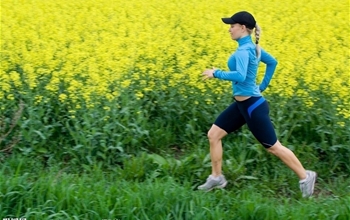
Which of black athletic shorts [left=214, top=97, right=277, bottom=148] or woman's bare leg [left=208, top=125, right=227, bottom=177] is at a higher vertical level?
black athletic shorts [left=214, top=97, right=277, bottom=148]

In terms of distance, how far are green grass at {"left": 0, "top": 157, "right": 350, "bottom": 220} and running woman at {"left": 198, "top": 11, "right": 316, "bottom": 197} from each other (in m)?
0.22

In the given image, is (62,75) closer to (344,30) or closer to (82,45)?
(82,45)

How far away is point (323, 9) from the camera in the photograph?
873cm

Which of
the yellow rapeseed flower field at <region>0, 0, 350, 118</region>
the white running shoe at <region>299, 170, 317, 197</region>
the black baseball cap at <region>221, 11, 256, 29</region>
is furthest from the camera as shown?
the yellow rapeseed flower field at <region>0, 0, 350, 118</region>

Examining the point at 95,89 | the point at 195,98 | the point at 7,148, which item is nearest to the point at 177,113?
the point at 195,98

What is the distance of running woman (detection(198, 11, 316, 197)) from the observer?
482cm

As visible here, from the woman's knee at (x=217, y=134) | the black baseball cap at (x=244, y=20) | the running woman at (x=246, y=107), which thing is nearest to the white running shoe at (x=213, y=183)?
the running woman at (x=246, y=107)

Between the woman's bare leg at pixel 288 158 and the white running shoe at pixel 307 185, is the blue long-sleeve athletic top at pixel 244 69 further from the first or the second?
the white running shoe at pixel 307 185

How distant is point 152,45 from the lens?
694cm

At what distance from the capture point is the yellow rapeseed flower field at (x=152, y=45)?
20.2 feet

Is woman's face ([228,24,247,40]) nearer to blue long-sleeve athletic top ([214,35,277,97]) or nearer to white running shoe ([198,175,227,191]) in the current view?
blue long-sleeve athletic top ([214,35,277,97])

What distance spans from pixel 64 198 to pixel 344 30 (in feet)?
15.5

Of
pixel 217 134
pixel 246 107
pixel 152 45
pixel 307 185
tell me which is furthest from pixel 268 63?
pixel 152 45

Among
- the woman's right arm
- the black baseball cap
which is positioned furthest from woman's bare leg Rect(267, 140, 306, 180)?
the black baseball cap
